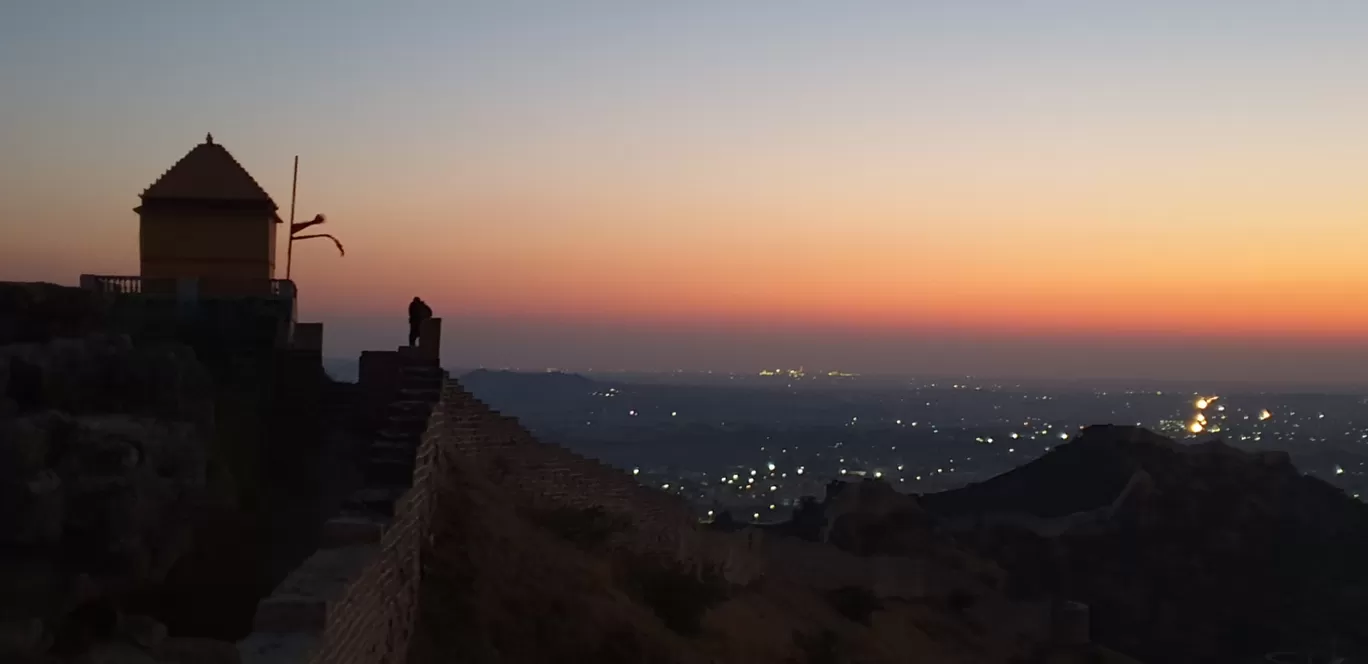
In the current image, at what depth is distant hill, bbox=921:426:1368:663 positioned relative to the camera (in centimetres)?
4319

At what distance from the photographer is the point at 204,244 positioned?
68.4 ft

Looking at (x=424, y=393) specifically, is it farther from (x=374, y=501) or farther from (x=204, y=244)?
(x=204, y=244)

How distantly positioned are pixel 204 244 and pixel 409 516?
44.3 ft

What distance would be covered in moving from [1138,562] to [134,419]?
41622 mm

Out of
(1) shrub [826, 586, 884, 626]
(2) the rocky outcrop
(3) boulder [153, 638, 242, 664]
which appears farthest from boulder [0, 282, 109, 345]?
(1) shrub [826, 586, 884, 626]

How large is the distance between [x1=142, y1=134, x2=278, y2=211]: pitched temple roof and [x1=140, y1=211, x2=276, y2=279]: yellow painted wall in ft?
0.98

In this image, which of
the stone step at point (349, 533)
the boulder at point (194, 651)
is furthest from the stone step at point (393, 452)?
the stone step at point (349, 533)

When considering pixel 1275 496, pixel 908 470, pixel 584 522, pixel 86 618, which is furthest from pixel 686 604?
pixel 908 470

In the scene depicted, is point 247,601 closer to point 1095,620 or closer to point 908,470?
point 1095,620

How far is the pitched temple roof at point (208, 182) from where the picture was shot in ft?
68.0

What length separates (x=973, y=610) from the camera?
30.2m

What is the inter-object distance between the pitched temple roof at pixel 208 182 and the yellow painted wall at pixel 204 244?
0.98ft

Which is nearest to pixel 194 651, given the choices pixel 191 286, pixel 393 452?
pixel 393 452

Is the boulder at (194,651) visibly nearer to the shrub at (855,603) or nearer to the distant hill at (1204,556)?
the shrub at (855,603)
